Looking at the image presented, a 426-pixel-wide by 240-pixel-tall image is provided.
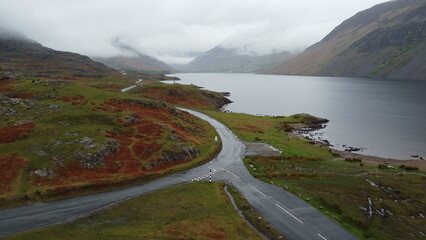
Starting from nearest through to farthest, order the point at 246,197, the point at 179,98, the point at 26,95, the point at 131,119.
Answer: the point at 246,197 < the point at 131,119 < the point at 26,95 < the point at 179,98

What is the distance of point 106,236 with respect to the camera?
30062 mm

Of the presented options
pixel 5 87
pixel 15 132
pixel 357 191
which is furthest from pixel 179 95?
pixel 357 191

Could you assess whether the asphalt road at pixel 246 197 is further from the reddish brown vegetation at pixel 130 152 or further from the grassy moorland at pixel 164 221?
the reddish brown vegetation at pixel 130 152

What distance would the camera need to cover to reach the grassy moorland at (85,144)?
43.9 m

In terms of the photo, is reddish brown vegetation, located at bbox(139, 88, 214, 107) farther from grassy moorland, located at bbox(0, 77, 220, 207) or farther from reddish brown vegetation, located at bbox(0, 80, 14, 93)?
reddish brown vegetation, located at bbox(0, 80, 14, 93)

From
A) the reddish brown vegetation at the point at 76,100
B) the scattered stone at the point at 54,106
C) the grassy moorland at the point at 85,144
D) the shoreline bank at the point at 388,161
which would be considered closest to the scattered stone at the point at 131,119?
the grassy moorland at the point at 85,144

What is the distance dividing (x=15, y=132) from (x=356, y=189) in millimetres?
61357

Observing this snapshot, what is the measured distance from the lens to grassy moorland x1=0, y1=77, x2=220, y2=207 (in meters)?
43.9

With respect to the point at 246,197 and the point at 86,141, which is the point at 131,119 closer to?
the point at 86,141

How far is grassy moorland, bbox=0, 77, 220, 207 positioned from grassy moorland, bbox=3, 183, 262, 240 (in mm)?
9354

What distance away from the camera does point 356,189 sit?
48094 millimetres

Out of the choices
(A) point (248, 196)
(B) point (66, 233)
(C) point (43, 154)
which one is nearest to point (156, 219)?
(B) point (66, 233)

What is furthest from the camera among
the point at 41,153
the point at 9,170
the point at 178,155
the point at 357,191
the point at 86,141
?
the point at 178,155

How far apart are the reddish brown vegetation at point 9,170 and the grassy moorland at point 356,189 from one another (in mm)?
37952
